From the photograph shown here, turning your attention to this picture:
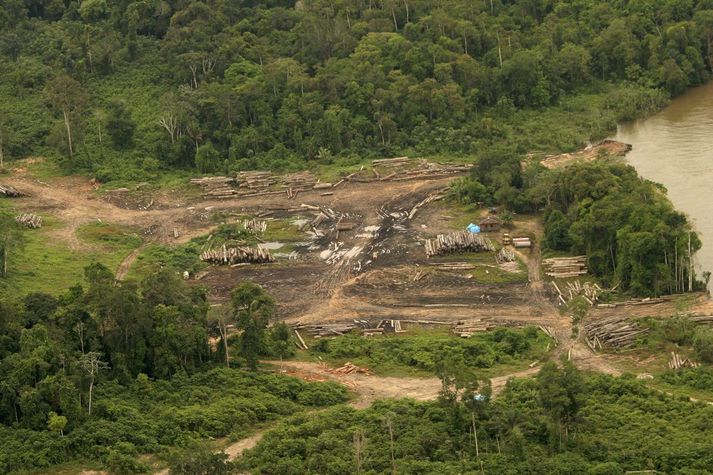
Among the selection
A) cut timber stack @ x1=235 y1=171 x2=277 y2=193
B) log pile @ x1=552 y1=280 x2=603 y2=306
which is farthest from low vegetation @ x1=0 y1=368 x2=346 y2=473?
cut timber stack @ x1=235 y1=171 x2=277 y2=193

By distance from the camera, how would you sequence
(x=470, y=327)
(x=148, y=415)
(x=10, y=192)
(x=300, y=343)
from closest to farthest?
(x=148, y=415)
(x=300, y=343)
(x=470, y=327)
(x=10, y=192)

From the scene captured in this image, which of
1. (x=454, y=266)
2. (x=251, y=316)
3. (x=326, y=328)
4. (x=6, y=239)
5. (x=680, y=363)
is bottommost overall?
(x=680, y=363)

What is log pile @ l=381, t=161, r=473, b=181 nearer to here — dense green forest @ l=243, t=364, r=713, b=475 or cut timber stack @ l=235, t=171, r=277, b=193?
cut timber stack @ l=235, t=171, r=277, b=193

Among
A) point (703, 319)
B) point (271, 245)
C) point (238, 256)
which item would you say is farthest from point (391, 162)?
point (703, 319)

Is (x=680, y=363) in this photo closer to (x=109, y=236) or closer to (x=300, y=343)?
(x=300, y=343)

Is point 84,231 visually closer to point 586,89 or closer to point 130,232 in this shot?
point 130,232

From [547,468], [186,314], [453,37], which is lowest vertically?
[547,468]

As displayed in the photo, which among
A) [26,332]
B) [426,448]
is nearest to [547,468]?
[426,448]
